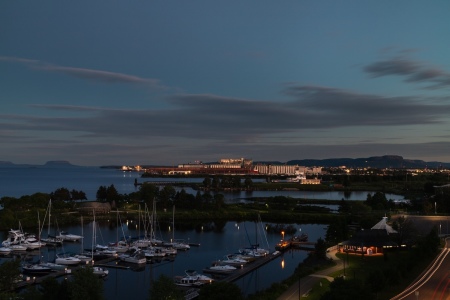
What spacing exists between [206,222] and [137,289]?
713 inches

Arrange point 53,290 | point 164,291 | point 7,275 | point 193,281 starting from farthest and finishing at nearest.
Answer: point 193,281, point 7,275, point 53,290, point 164,291

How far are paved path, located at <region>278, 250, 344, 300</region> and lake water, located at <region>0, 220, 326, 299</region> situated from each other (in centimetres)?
210

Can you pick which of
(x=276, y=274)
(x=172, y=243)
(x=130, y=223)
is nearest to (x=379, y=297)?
(x=276, y=274)

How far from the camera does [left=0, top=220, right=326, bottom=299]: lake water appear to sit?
59.3 feet

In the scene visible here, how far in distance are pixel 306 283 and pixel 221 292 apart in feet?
17.5

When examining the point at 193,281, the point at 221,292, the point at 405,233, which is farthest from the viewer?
the point at 405,233

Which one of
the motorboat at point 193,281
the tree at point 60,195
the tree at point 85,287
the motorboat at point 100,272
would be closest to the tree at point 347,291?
the tree at point 85,287

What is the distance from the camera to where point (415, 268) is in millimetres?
17547

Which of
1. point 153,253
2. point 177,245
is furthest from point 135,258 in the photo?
point 177,245

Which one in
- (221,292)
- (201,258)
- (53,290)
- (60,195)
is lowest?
(201,258)

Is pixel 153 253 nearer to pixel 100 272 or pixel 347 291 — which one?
pixel 100 272

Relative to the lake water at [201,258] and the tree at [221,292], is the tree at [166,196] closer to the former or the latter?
the lake water at [201,258]

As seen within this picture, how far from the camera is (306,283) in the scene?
1600 centimetres

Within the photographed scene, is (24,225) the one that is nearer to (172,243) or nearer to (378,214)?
(172,243)
